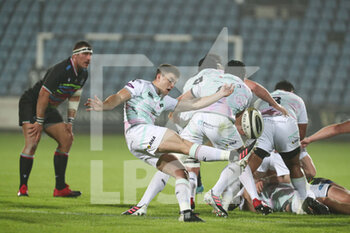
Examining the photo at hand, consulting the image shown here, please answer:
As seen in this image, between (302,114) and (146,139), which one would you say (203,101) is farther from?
(302,114)

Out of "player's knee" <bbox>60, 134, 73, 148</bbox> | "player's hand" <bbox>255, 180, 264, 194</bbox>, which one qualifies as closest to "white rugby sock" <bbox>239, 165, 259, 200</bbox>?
"player's hand" <bbox>255, 180, 264, 194</bbox>

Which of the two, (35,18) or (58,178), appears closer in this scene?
(58,178)

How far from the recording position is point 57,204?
6746 mm

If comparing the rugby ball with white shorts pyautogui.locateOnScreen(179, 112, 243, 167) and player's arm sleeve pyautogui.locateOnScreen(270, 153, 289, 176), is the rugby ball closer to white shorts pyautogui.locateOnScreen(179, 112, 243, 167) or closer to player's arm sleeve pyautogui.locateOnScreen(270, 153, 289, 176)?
white shorts pyautogui.locateOnScreen(179, 112, 243, 167)

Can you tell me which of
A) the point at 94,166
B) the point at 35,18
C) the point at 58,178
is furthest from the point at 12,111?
the point at 58,178

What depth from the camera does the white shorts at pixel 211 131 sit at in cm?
684

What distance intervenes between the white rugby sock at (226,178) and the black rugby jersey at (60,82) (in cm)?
262

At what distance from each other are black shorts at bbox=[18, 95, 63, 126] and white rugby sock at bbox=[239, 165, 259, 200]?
113 inches

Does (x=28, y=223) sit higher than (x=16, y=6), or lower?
lower

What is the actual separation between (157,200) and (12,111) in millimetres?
13980

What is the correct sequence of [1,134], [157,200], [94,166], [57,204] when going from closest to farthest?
[57,204], [157,200], [94,166], [1,134]

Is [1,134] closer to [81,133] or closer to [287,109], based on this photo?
[81,133]

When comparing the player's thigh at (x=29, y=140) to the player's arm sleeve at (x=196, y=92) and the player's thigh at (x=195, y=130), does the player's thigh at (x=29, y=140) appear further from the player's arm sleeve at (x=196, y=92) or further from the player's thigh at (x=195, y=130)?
the player's arm sleeve at (x=196, y=92)

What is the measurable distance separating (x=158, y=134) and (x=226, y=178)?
106 cm
